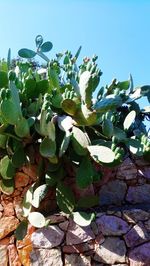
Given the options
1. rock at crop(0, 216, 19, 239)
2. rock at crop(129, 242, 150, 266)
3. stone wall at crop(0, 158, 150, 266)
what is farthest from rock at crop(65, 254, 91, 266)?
rock at crop(0, 216, 19, 239)

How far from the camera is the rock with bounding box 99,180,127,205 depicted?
3.31 meters

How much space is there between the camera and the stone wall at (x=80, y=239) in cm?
286

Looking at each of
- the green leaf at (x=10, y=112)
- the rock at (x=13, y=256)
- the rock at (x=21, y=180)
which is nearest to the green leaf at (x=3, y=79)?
the green leaf at (x=10, y=112)

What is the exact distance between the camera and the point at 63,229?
117 inches

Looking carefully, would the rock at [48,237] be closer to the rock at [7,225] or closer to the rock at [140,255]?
the rock at [7,225]

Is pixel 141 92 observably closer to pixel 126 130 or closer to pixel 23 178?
pixel 126 130

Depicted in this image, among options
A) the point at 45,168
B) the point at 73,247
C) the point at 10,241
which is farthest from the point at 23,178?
the point at 73,247

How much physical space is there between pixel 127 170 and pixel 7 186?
108cm

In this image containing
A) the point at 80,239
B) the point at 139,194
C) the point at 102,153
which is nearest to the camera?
the point at 102,153

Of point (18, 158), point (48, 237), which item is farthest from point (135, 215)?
point (18, 158)

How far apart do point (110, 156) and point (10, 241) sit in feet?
3.80

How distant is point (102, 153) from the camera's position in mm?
2705

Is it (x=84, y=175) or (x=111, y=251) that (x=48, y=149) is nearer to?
(x=84, y=175)

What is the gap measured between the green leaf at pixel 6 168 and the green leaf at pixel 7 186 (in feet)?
0.24
